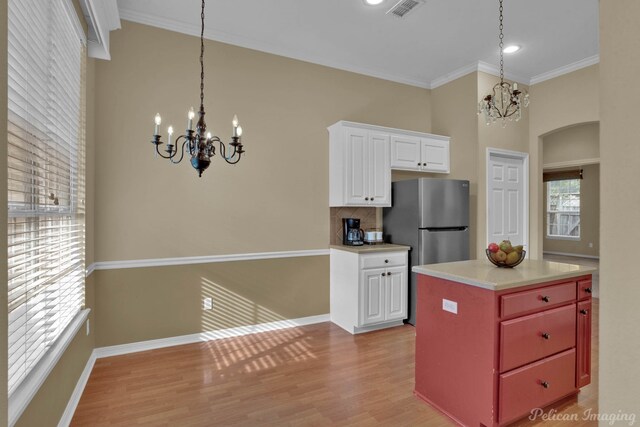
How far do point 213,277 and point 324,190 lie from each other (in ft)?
5.18

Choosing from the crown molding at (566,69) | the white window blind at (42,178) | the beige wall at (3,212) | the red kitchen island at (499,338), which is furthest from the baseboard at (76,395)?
the crown molding at (566,69)

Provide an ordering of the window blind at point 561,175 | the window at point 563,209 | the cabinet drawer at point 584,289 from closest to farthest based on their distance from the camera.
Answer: the cabinet drawer at point 584,289, the window blind at point 561,175, the window at point 563,209

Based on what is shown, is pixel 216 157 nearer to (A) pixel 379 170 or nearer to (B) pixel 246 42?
(B) pixel 246 42

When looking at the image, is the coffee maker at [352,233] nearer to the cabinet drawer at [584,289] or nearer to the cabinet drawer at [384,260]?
the cabinet drawer at [384,260]

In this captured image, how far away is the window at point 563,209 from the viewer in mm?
9132

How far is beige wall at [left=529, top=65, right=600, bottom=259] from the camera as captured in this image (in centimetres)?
419

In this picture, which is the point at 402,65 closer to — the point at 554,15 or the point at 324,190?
the point at 554,15

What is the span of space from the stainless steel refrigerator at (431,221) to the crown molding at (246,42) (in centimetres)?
152

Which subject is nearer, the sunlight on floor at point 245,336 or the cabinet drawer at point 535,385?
the cabinet drawer at point 535,385

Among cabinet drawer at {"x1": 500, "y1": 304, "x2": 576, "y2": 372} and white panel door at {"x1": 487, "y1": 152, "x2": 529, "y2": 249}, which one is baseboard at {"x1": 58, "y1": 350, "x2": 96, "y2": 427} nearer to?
cabinet drawer at {"x1": 500, "y1": 304, "x2": 576, "y2": 372}

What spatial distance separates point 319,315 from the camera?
4008 mm

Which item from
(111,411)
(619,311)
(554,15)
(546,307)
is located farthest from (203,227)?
(554,15)

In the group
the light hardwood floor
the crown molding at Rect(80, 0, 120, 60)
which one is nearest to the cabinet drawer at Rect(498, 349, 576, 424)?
the light hardwood floor

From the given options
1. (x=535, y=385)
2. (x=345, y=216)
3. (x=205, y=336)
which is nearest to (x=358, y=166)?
(x=345, y=216)
